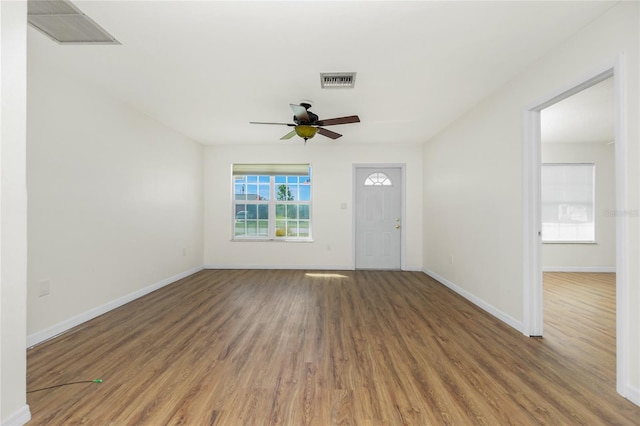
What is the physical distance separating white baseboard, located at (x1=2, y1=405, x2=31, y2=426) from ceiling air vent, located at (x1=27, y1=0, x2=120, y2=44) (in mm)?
2438

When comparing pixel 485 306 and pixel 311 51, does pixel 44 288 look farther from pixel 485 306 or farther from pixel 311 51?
pixel 485 306

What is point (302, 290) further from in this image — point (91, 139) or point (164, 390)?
point (91, 139)

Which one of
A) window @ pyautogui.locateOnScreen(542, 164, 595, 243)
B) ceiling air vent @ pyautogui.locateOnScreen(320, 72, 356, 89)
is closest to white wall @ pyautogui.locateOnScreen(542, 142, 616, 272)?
window @ pyautogui.locateOnScreen(542, 164, 595, 243)

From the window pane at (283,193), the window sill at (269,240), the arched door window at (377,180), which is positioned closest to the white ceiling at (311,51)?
the arched door window at (377,180)

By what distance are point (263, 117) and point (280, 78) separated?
1193 millimetres

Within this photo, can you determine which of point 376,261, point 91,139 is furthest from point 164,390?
point 376,261

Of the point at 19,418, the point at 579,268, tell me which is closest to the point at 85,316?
the point at 19,418

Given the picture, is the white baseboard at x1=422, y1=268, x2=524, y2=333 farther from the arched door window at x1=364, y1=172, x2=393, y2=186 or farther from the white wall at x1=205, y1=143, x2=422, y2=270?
the arched door window at x1=364, y1=172, x2=393, y2=186

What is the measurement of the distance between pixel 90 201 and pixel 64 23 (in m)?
1.68

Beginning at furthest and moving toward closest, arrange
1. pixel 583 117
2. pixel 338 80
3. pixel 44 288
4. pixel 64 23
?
pixel 583 117 → pixel 338 80 → pixel 44 288 → pixel 64 23

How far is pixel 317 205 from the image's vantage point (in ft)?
18.0

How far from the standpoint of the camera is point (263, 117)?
386cm

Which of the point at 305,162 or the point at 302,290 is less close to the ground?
the point at 305,162

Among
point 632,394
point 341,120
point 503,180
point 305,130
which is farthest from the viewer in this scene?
point 305,130
